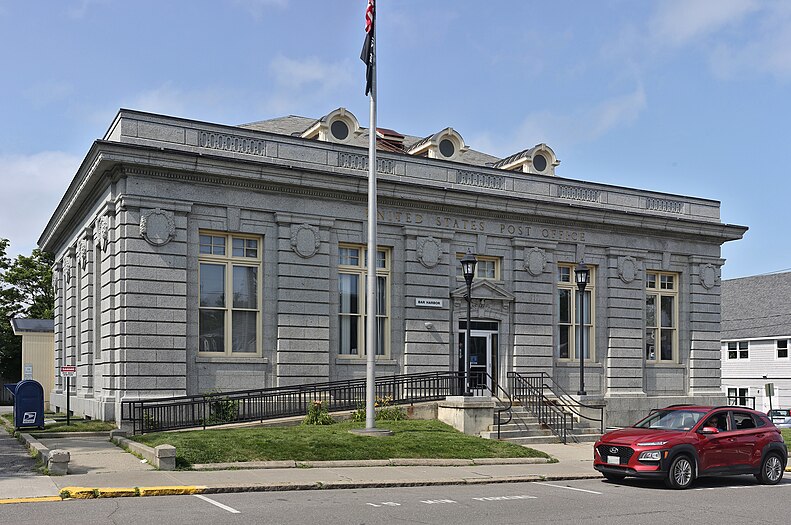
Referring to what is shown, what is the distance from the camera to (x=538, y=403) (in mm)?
27625

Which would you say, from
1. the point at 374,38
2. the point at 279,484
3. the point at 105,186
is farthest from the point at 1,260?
the point at 279,484

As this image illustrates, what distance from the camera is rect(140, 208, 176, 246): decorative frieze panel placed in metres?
25.0

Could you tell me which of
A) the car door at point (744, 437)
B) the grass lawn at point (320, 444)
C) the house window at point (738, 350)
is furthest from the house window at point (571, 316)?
the house window at point (738, 350)

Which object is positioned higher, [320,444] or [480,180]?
[480,180]

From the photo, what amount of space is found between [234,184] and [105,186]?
12.5ft

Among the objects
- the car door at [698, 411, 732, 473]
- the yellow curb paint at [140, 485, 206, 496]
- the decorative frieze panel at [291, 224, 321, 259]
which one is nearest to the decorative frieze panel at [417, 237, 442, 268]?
the decorative frieze panel at [291, 224, 321, 259]

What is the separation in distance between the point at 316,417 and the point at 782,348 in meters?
50.0

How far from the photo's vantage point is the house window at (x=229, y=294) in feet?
87.0

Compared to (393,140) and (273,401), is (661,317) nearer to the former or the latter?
(393,140)

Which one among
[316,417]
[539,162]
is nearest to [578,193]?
[539,162]

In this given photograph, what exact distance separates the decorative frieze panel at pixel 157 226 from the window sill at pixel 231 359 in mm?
3533

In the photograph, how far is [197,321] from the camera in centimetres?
2602

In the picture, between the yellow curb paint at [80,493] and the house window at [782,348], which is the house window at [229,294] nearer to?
the yellow curb paint at [80,493]

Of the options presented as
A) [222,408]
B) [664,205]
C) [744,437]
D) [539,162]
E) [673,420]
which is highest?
[539,162]
